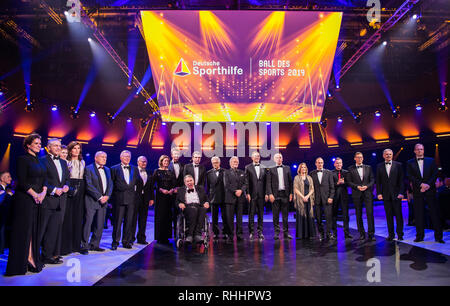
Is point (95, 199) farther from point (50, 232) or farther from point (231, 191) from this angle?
point (231, 191)

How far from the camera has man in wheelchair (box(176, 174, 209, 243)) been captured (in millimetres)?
4867

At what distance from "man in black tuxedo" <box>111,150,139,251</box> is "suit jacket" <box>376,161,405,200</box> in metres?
4.79

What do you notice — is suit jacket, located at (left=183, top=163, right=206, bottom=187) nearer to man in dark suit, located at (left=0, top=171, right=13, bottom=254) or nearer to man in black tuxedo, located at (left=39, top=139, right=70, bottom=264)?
man in black tuxedo, located at (left=39, top=139, right=70, bottom=264)

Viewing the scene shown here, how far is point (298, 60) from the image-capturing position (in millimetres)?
6715

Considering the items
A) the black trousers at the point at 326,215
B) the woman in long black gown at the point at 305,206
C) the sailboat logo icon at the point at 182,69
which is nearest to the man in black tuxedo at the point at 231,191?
the woman in long black gown at the point at 305,206

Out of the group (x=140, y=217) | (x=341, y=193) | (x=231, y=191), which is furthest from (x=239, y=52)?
(x=140, y=217)

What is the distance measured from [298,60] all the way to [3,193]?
6.60 metres

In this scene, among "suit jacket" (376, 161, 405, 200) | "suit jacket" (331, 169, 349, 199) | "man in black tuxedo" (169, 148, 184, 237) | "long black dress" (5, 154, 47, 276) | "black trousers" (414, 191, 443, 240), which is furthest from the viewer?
"suit jacket" (331, 169, 349, 199)

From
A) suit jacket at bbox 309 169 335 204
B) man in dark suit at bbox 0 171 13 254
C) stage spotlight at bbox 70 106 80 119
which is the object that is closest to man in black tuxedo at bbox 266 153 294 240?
suit jacket at bbox 309 169 335 204

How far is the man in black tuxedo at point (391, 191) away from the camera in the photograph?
17.6 ft

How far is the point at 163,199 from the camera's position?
5480 mm

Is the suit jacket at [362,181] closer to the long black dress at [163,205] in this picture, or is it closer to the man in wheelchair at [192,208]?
the man in wheelchair at [192,208]

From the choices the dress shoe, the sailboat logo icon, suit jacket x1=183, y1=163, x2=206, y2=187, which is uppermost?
the sailboat logo icon
